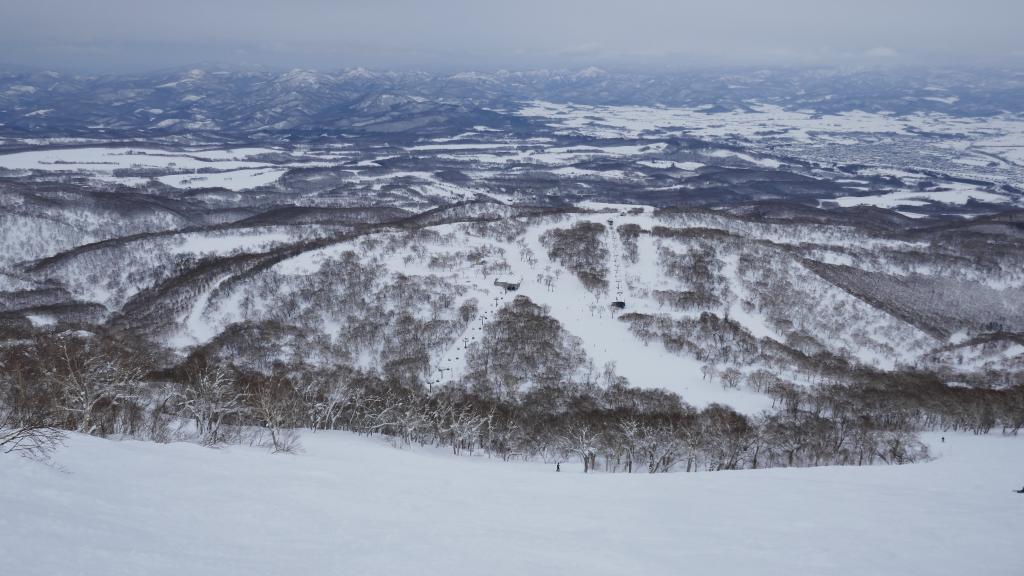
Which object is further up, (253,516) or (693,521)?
(253,516)

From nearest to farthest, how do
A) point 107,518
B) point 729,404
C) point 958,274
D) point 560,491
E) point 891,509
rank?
point 107,518
point 891,509
point 560,491
point 729,404
point 958,274

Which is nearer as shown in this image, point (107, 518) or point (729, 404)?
point (107, 518)

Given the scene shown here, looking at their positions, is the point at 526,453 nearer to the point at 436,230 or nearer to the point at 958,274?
the point at 436,230

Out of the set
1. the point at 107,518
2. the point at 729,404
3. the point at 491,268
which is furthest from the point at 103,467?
the point at 491,268

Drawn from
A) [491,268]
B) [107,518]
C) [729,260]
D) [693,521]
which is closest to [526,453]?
[693,521]

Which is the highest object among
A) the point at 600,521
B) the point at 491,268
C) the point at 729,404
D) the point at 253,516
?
the point at 253,516

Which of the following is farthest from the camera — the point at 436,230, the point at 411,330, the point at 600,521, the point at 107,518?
the point at 436,230
